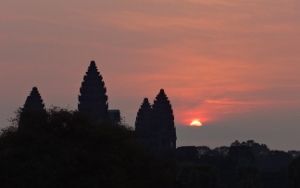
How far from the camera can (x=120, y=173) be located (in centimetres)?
11812

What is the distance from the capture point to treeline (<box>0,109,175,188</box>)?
115875 millimetres

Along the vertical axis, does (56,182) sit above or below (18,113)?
below

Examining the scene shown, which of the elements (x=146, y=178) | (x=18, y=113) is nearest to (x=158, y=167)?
(x=146, y=178)

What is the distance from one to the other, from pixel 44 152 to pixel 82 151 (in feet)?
11.9

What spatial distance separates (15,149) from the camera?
119000 mm

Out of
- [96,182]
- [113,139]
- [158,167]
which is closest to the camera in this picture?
[96,182]

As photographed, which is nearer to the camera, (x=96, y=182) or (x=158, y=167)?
(x=96, y=182)

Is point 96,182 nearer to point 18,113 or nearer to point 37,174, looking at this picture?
point 37,174

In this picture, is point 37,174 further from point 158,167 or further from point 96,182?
point 158,167

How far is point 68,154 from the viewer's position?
117 meters

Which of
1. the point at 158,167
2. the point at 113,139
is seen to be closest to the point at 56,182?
the point at 113,139

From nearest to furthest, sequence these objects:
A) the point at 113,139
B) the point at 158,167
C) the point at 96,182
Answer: the point at 96,182, the point at 113,139, the point at 158,167

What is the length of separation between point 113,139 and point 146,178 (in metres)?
8.92

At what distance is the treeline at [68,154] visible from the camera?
116m
